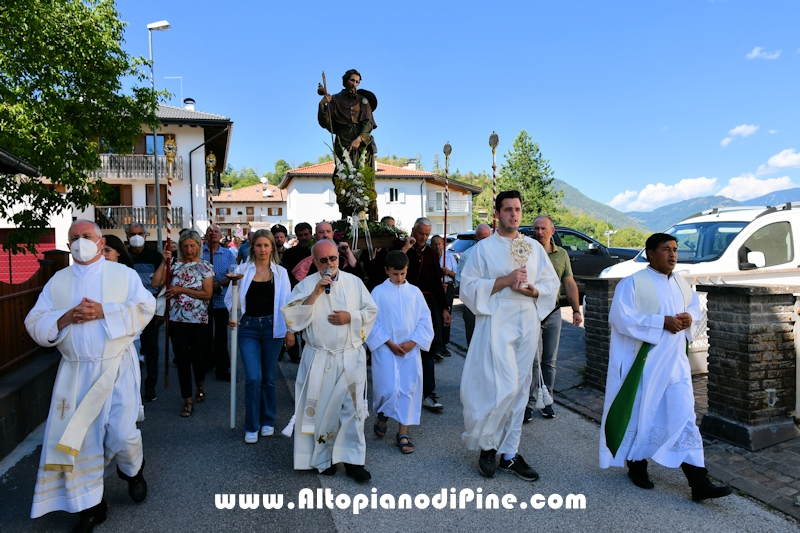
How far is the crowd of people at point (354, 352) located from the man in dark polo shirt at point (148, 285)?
0.83 metres

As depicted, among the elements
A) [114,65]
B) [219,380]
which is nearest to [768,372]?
[219,380]

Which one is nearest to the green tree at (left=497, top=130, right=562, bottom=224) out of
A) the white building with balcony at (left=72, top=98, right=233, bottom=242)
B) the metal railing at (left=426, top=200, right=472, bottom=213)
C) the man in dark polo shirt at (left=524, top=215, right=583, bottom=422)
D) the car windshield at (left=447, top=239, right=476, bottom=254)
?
the metal railing at (left=426, top=200, right=472, bottom=213)

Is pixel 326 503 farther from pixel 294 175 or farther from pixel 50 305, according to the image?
pixel 294 175

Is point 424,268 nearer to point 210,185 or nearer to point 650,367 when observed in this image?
point 210,185

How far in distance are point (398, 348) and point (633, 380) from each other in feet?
6.51

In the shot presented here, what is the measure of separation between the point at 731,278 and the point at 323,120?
6242 millimetres

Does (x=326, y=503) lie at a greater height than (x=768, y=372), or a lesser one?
lesser

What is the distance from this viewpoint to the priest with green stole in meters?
4.20

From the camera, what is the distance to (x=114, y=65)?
10883mm

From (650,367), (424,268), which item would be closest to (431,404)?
(424,268)

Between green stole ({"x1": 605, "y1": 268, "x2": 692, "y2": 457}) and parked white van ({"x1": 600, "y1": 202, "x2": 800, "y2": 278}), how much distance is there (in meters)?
4.85

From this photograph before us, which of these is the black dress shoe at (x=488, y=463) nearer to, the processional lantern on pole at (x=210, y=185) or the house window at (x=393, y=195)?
the processional lantern on pole at (x=210, y=185)

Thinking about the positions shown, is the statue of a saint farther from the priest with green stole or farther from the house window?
the house window

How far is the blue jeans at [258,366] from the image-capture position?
532 cm
